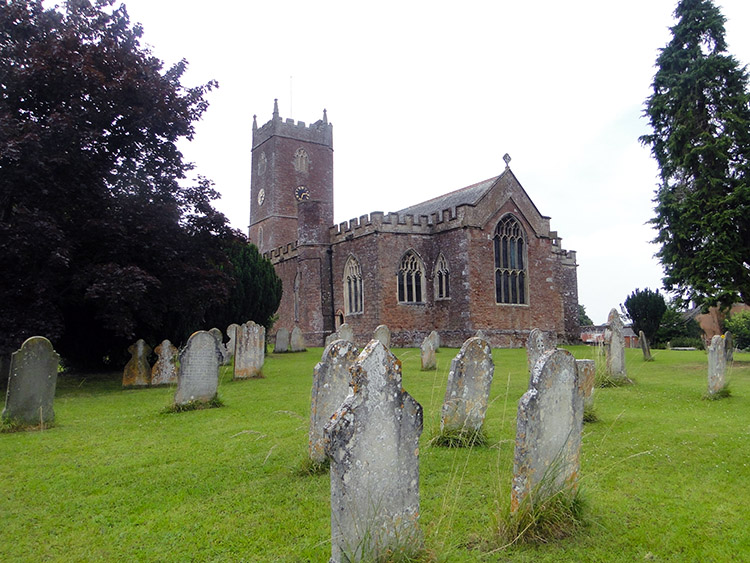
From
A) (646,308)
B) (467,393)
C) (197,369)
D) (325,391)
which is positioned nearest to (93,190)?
(197,369)

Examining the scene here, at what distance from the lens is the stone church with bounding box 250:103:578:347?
2569 centimetres

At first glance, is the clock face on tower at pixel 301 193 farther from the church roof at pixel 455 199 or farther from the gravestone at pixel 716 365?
the gravestone at pixel 716 365

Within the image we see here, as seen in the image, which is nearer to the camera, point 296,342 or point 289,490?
point 289,490

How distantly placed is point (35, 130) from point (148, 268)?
3.86 m

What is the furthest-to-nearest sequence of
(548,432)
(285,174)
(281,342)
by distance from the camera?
(285,174)
(281,342)
(548,432)

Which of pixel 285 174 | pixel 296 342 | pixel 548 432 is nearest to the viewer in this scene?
pixel 548 432

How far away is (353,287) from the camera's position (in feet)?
92.6

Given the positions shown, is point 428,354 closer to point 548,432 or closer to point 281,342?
point 281,342

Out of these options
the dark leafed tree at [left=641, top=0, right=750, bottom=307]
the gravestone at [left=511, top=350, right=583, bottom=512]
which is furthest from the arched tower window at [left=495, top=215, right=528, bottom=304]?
the gravestone at [left=511, top=350, right=583, bottom=512]

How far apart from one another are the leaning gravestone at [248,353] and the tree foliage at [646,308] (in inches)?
886

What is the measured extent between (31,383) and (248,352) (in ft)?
20.5

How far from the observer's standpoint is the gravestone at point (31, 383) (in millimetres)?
7699

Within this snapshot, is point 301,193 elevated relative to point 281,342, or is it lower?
elevated

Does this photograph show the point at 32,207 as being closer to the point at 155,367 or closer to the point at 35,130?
the point at 35,130
